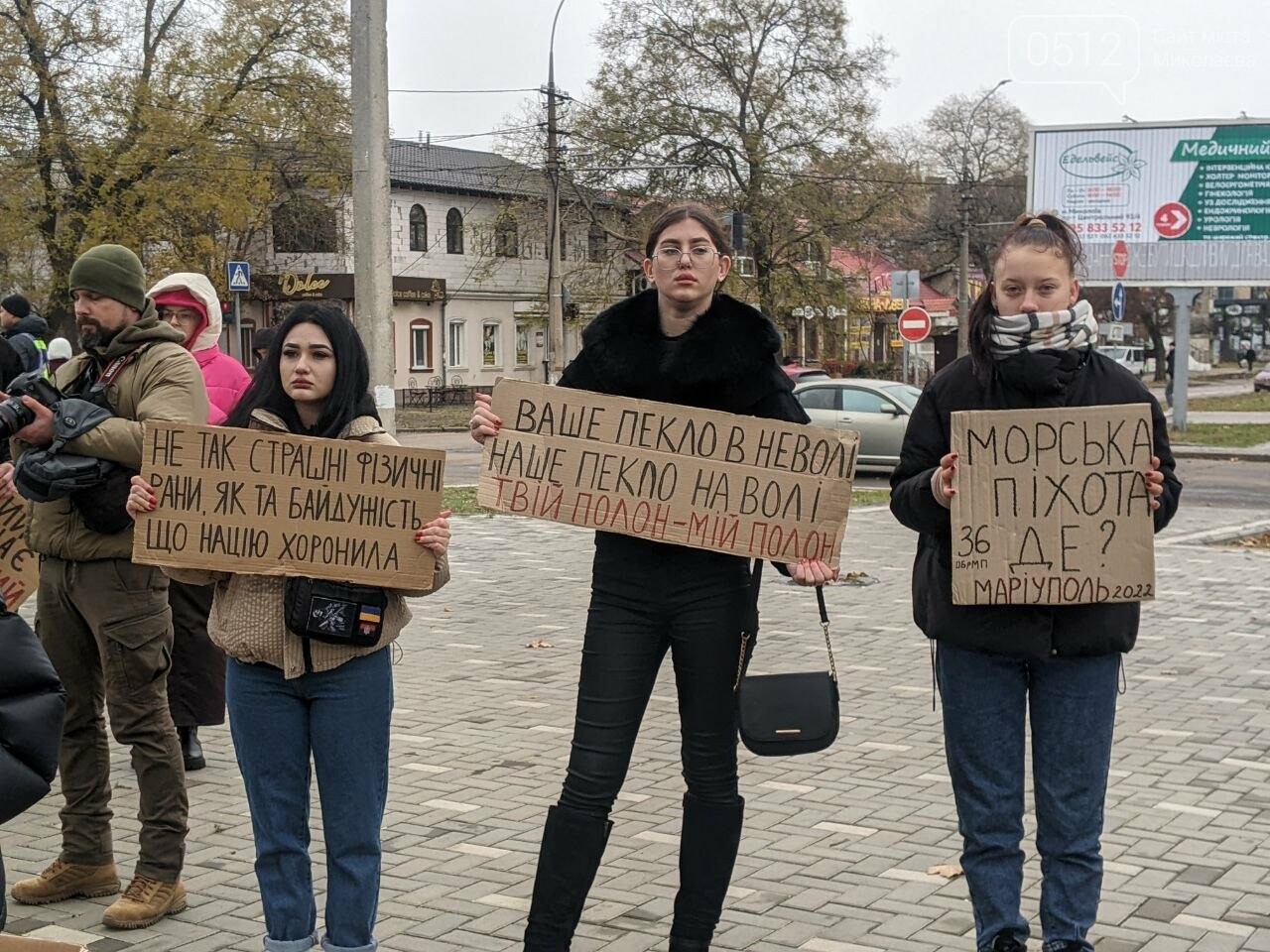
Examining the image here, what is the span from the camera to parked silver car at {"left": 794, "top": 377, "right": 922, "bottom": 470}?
23172mm

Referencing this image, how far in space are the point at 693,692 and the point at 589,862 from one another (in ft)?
1.68

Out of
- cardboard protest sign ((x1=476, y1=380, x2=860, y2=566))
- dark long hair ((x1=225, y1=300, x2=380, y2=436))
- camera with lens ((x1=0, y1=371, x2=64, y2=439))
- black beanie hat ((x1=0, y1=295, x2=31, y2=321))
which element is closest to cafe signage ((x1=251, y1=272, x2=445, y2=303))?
black beanie hat ((x1=0, y1=295, x2=31, y2=321))

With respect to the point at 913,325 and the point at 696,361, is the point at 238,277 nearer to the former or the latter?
the point at 913,325

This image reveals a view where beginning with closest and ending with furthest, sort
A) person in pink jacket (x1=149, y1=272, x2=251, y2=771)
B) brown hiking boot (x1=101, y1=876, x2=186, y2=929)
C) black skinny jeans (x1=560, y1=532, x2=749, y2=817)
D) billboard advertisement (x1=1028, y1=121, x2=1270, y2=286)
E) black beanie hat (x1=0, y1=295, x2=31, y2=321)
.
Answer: black skinny jeans (x1=560, y1=532, x2=749, y2=817) → brown hiking boot (x1=101, y1=876, x2=186, y2=929) → person in pink jacket (x1=149, y1=272, x2=251, y2=771) → black beanie hat (x1=0, y1=295, x2=31, y2=321) → billboard advertisement (x1=1028, y1=121, x2=1270, y2=286)

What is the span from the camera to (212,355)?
6.61m

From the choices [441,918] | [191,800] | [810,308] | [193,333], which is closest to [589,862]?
[441,918]

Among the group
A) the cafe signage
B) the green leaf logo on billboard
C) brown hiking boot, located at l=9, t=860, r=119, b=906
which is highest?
the green leaf logo on billboard

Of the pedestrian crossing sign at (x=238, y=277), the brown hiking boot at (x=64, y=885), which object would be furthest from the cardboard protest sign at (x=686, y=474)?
the pedestrian crossing sign at (x=238, y=277)

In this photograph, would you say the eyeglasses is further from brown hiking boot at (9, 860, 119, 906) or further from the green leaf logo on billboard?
the green leaf logo on billboard

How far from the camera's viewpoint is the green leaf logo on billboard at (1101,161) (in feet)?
107

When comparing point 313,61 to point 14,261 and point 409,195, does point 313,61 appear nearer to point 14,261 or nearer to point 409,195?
point 14,261

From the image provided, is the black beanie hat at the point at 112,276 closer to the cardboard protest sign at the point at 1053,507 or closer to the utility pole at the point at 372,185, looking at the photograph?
the cardboard protest sign at the point at 1053,507

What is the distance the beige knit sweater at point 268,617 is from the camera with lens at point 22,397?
0.76 m

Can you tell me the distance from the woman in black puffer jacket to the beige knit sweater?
0.44 m
